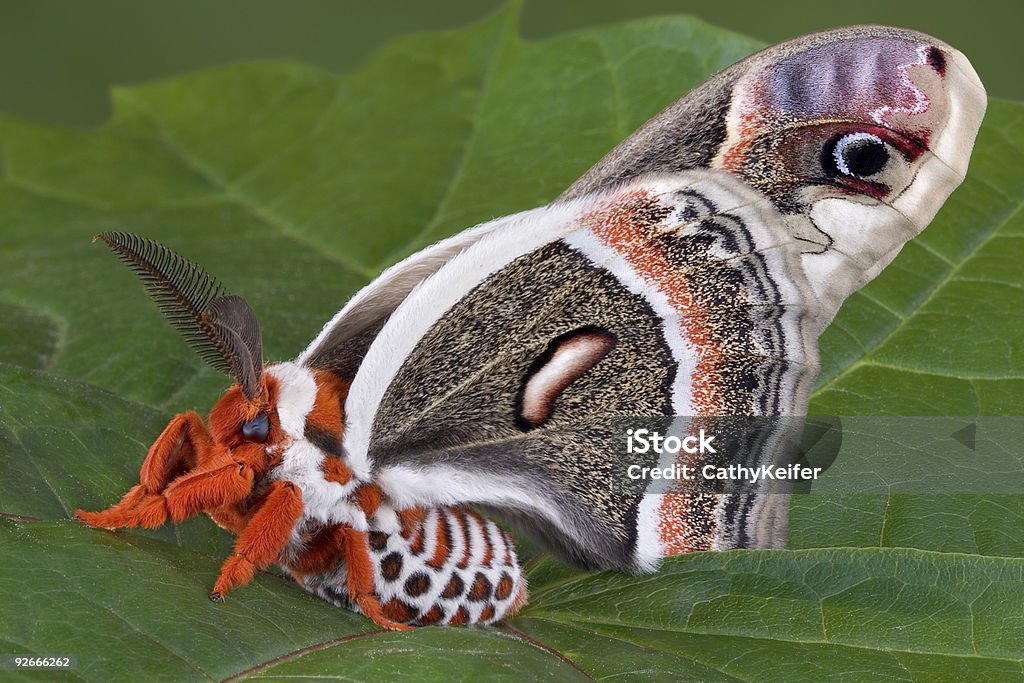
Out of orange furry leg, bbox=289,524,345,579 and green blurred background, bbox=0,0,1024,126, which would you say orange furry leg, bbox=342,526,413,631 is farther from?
green blurred background, bbox=0,0,1024,126

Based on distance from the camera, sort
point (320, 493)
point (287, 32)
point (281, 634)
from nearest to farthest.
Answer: point (281, 634), point (320, 493), point (287, 32)

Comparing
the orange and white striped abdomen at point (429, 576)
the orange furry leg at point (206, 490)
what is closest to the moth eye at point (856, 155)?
the orange and white striped abdomen at point (429, 576)

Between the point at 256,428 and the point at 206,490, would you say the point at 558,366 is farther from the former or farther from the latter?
the point at 206,490

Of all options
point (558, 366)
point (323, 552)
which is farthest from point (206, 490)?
point (558, 366)

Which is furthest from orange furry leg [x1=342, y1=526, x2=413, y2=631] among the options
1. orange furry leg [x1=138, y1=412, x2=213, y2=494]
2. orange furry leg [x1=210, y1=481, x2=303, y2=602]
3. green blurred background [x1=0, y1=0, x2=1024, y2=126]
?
green blurred background [x1=0, y1=0, x2=1024, y2=126]

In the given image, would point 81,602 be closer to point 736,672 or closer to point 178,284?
point 178,284

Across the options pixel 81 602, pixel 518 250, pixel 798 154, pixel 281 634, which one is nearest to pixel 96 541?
pixel 81 602

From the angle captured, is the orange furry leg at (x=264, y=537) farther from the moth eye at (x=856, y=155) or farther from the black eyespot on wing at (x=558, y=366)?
the moth eye at (x=856, y=155)
